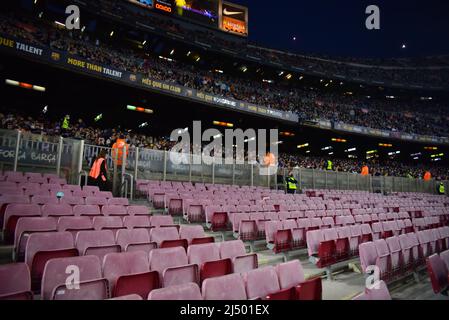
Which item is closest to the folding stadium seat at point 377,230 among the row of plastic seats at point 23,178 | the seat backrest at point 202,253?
the seat backrest at point 202,253

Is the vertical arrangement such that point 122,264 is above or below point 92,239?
below

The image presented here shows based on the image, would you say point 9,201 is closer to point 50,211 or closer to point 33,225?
point 50,211

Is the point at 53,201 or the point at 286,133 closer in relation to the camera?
the point at 53,201

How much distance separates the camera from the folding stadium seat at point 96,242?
3.14 metres

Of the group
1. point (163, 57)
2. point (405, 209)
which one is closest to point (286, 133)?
point (163, 57)

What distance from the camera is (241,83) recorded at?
27391mm

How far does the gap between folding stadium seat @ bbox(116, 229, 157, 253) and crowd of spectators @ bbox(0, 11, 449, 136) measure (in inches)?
558

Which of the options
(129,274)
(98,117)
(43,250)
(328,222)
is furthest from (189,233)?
(98,117)

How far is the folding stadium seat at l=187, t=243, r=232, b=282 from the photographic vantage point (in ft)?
9.78

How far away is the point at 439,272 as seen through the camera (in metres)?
3.69

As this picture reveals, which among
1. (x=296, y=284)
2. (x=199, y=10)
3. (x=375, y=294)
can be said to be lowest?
(x=296, y=284)

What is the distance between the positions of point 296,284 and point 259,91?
83.0 feet
